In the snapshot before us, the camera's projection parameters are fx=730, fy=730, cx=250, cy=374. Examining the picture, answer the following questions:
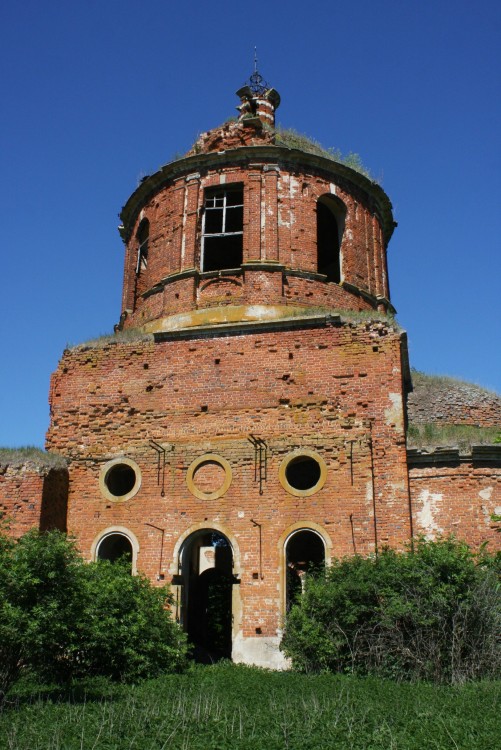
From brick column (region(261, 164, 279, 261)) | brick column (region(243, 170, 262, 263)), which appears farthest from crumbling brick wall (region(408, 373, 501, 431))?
brick column (region(243, 170, 262, 263))

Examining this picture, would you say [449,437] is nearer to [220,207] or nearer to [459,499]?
[459,499]

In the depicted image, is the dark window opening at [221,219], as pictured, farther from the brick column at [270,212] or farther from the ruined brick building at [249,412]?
the brick column at [270,212]

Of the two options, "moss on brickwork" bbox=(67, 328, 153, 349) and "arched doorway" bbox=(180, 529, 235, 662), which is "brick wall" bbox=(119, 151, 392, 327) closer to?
"moss on brickwork" bbox=(67, 328, 153, 349)

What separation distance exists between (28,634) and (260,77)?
55.3 ft

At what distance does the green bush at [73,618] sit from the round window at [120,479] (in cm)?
Answer: 208

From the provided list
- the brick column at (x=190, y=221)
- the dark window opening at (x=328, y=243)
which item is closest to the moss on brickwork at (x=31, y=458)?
the brick column at (x=190, y=221)

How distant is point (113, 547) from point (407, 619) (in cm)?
652

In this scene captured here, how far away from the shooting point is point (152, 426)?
48.4ft

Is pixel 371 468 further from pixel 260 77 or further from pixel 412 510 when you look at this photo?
pixel 260 77

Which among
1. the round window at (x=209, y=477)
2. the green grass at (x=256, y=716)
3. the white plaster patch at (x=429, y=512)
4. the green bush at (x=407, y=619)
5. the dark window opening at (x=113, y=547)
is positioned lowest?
the green grass at (x=256, y=716)

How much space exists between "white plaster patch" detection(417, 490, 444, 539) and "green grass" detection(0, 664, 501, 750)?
10.6 feet

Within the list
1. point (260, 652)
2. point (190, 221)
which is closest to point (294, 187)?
point (190, 221)

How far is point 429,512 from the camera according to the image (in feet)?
43.1

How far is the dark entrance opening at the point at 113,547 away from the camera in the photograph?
A: 14.2 metres
